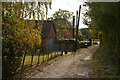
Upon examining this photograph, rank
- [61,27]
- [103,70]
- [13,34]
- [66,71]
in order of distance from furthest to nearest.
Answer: [61,27], [66,71], [13,34], [103,70]

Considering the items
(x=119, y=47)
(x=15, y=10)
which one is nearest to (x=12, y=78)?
(x=15, y=10)

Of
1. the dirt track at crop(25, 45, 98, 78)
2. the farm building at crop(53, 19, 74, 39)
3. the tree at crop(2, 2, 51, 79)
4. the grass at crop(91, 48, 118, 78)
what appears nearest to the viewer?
the grass at crop(91, 48, 118, 78)

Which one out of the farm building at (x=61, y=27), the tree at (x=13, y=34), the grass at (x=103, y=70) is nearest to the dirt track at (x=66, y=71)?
the grass at (x=103, y=70)

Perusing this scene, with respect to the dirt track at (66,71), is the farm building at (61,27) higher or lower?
higher

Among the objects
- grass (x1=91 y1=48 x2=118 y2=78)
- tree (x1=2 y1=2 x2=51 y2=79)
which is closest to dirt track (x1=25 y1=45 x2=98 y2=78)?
grass (x1=91 y1=48 x2=118 y2=78)

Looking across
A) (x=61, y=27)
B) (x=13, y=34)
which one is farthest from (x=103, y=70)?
(x=61, y=27)

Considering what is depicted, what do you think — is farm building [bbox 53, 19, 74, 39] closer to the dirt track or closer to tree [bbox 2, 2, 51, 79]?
the dirt track

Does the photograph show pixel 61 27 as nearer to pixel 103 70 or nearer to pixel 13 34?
pixel 13 34

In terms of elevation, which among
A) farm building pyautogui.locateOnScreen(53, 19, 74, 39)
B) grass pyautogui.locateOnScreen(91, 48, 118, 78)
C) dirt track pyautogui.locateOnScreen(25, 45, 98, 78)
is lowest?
dirt track pyautogui.locateOnScreen(25, 45, 98, 78)

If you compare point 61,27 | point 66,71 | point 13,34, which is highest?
point 61,27

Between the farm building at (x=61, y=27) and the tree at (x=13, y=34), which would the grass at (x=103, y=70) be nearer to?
the tree at (x=13, y=34)

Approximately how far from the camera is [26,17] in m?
6.61

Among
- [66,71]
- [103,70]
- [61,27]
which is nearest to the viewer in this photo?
[103,70]

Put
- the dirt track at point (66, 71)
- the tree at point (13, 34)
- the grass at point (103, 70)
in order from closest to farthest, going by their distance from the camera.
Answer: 1. the grass at point (103, 70)
2. the tree at point (13, 34)
3. the dirt track at point (66, 71)
